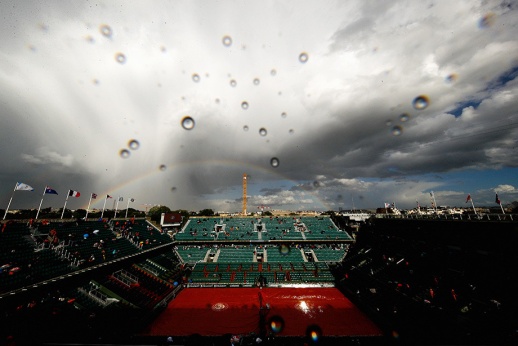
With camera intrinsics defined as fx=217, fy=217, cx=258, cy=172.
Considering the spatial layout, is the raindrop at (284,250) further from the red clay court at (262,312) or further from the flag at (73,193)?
the flag at (73,193)

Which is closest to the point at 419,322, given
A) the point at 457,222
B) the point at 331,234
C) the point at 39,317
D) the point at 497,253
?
the point at 497,253

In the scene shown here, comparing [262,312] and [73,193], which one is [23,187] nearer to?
[73,193]

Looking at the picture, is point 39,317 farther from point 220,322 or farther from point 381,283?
point 381,283

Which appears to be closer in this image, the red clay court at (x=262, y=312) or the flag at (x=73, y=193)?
the red clay court at (x=262, y=312)

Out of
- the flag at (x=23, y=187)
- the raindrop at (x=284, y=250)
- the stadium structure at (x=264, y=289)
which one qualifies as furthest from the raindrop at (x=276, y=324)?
the flag at (x=23, y=187)

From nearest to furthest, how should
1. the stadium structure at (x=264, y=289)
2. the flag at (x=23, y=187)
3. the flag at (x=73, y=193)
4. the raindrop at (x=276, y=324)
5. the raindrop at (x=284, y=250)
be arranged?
1. the stadium structure at (x=264, y=289)
2. the raindrop at (x=276, y=324)
3. the flag at (x=23, y=187)
4. the flag at (x=73, y=193)
5. the raindrop at (x=284, y=250)

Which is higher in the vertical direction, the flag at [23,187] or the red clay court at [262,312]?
the flag at [23,187]

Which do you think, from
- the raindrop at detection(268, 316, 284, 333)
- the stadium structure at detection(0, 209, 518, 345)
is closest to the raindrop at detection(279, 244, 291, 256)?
the stadium structure at detection(0, 209, 518, 345)

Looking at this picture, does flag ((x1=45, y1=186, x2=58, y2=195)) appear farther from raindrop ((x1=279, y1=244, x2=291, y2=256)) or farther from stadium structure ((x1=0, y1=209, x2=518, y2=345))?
raindrop ((x1=279, y1=244, x2=291, y2=256))
